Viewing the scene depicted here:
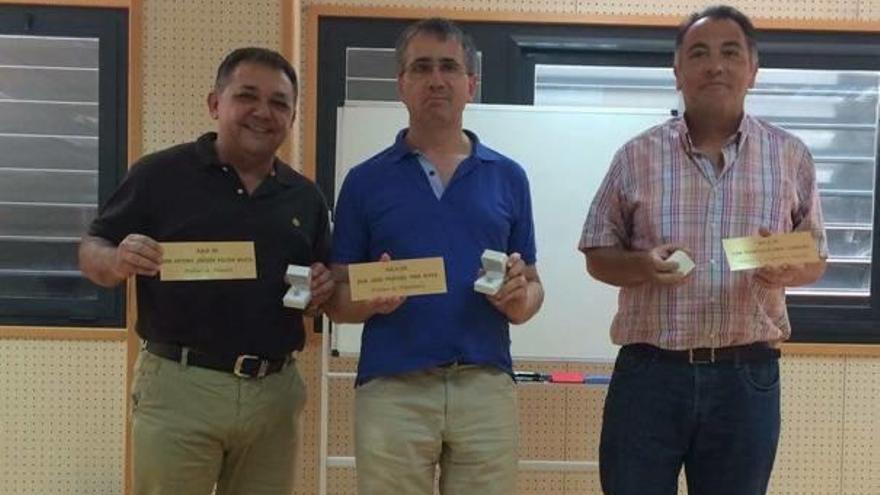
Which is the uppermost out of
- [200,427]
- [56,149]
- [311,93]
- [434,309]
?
[311,93]

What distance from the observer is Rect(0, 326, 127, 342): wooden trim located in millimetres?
3170

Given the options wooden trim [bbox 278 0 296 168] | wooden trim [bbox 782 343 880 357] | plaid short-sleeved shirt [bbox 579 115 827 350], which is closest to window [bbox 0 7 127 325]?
wooden trim [bbox 278 0 296 168]

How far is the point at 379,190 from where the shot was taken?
175 centimetres

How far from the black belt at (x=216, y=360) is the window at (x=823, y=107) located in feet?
6.32

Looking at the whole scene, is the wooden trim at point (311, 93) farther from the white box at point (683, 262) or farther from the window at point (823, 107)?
the white box at point (683, 262)

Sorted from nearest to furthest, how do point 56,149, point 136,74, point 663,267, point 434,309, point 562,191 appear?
1. point 663,267
2. point 434,309
3. point 136,74
4. point 562,191
5. point 56,149

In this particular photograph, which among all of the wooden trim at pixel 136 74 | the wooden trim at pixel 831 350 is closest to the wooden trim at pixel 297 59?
the wooden trim at pixel 136 74

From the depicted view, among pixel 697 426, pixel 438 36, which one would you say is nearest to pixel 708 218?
pixel 697 426

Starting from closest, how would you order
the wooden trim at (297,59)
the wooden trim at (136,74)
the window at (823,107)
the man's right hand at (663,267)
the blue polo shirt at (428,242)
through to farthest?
the man's right hand at (663,267)
the blue polo shirt at (428,242)
the wooden trim at (136,74)
the wooden trim at (297,59)
the window at (823,107)

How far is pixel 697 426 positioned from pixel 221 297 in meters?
1.08

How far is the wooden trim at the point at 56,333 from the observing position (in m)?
3.17

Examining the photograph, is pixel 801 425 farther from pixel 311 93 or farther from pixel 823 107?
pixel 311 93

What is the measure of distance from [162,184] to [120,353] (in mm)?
1631

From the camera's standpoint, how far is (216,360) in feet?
5.86
